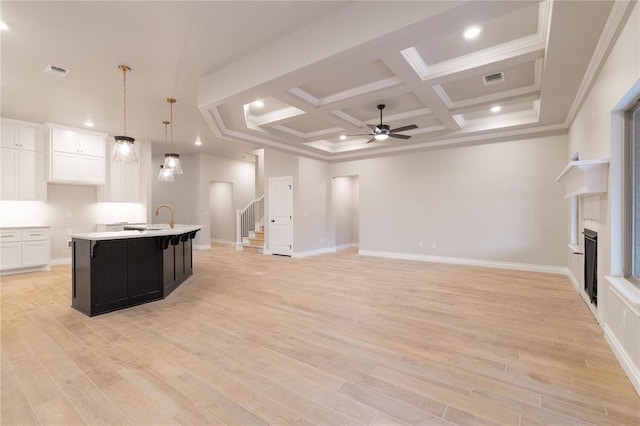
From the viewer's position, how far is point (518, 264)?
6.17 m

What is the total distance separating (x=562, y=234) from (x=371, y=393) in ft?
18.7

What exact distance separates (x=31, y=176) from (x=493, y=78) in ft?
28.0

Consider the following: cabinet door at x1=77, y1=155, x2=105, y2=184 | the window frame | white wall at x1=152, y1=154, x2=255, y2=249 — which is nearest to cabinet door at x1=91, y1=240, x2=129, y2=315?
cabinet door at x1=77, y1=155, x2=105, y2=184

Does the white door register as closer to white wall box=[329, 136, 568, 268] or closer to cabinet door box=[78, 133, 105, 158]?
white wall box=[329, 136, 568, 268]

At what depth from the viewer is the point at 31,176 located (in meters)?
6.09

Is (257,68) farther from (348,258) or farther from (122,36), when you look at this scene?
(348,258)

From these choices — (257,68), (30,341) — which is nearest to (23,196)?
(30,341)

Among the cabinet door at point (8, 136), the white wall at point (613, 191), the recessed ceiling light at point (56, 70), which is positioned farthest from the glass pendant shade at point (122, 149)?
the white wall at point (613, 191)

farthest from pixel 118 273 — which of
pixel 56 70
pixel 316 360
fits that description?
pixel 316 360

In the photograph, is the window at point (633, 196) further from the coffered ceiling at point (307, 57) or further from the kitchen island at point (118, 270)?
the kitchen island at point (118, 270)

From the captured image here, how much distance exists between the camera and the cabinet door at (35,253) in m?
5.82

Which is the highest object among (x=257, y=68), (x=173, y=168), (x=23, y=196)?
(x=257, y=68)

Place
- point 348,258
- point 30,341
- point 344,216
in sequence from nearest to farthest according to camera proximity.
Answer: point 30,341, point 348,258, point 344,216

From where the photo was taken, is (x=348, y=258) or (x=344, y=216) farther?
(x=344, y=216)
